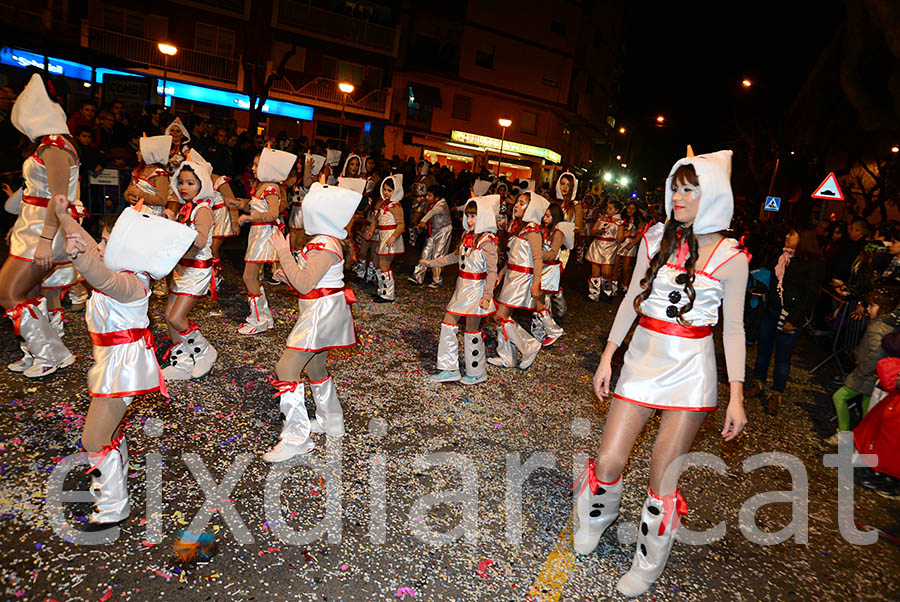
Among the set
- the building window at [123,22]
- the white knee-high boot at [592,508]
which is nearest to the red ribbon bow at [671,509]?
the white knee-high boot at [592,508]

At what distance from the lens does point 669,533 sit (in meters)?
2.99

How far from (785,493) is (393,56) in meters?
31.5

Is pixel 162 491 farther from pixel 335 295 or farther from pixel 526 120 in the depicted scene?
pixel 526 120

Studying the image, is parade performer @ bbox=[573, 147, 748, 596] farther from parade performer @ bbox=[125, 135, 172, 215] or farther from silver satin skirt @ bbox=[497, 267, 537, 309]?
parade performer @ bbox=[125, 135, 172, 215]

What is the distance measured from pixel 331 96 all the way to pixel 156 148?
25152 millimetres

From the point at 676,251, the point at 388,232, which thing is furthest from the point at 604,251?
the point at 676,251

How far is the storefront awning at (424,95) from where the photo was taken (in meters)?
31.9

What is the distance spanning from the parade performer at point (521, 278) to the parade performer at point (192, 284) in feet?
10.4

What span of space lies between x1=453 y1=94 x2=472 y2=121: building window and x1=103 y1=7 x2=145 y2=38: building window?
16.4m

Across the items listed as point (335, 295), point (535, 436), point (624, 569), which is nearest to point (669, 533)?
point (624, 569)

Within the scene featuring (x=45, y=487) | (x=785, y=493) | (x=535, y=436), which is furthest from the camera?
(x=535, y=436)

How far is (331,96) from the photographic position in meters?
29.8

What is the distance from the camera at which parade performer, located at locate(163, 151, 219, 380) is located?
5082mm

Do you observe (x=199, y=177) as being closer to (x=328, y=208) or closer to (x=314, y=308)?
(x=328, y=208)
